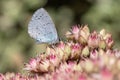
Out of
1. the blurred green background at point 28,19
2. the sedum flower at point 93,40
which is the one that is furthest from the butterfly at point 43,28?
the blurred green background at point 28,19

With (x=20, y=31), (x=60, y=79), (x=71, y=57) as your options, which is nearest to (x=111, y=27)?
(x=20, y=31)

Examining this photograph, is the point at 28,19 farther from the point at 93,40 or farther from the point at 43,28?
A: the point at 93,40

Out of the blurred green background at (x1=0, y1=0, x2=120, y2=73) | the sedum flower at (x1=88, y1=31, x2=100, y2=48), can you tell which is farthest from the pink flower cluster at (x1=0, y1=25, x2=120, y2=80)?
the blurred green background at (x1=0, y1=0, x2=120, y2=73)

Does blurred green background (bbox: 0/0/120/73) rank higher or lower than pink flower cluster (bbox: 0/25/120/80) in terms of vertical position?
higher

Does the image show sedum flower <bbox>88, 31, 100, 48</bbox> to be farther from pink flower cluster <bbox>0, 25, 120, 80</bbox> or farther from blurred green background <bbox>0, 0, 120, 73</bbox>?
blurred green background <bbox>0, 0, 120, 73</bbox>

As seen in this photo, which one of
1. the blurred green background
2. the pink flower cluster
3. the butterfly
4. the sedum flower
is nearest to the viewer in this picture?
the pink flower cluster
